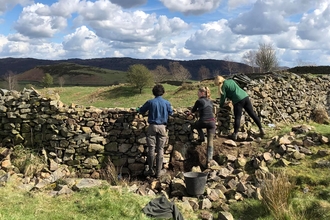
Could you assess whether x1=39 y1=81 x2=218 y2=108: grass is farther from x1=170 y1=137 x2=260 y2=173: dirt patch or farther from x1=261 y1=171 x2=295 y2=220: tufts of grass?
x1=261 y1=171 x2=295 y2=220: tufts of grass

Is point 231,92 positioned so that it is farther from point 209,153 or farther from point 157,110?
point 157,110

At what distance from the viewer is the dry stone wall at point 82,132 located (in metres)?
8.98

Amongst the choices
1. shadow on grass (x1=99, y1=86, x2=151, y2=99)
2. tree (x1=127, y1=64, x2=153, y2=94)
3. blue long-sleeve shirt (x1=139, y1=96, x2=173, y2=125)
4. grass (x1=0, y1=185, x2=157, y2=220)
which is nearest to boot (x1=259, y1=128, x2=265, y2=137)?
blue long-sleeve shirt (x1=139, y1=96, x2=173, y2=125)

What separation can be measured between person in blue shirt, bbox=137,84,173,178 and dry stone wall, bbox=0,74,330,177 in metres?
0.88

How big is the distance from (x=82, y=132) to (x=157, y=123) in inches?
89.4

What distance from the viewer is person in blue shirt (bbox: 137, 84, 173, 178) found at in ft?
26.1

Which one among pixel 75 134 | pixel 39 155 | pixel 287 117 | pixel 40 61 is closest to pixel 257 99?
pixel 287 117

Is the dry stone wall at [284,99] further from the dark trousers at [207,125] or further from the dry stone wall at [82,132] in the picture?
the dry stone wall at [82,132]

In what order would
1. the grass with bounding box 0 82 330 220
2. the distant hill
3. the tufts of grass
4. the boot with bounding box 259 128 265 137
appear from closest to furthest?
1. the grass with bounding box 0 82 330 220
2. the tufts of grass
3. the boot with bounding box 259 128 265 137
4. the distant hill

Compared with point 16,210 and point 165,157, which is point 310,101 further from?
point 16,210

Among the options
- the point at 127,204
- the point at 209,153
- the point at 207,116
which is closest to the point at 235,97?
the point at 207,116

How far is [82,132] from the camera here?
29.5ft

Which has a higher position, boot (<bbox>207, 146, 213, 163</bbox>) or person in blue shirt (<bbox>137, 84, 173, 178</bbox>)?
person in blue shirt (<bbox>137, 84, 173, 178</bbox>)

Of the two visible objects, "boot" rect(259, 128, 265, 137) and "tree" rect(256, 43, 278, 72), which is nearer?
"boot" rect(259, 128, 265, 137)
